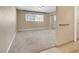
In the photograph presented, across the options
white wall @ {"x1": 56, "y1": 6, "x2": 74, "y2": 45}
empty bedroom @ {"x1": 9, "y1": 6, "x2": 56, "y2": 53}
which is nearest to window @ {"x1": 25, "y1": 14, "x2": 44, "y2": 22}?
empty bedroom @ {"x1": 9, "y1": 6, "x2": 56, "y2": 53}

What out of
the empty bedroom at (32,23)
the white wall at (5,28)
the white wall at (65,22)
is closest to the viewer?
the white wall at (5,28)

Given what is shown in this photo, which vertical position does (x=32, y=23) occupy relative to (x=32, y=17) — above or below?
below

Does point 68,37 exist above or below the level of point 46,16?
below

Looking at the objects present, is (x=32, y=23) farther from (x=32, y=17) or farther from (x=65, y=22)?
(x=65, y=22)

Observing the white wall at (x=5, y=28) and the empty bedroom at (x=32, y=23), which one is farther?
the empty bedroom at (x=32, y=23)

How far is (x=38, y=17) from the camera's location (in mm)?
3318

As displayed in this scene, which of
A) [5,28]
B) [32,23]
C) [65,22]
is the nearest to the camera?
[5,28]

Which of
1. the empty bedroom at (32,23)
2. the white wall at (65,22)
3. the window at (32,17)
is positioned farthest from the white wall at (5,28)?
the white wall at (65,22)

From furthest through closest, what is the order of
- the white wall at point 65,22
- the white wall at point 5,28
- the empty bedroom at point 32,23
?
the white wall at point 65,22 → the empty bedroom at point 32,23 → the white wall at point 5,28

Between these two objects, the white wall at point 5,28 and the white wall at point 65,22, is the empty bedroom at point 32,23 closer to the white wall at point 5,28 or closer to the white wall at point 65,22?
the white wall at point 65,22

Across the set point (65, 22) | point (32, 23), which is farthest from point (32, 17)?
point (65, 22)
